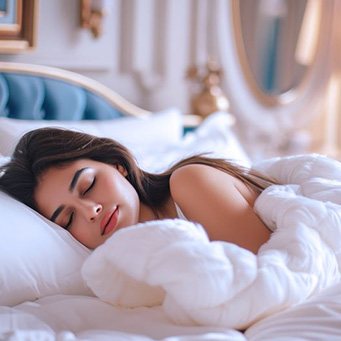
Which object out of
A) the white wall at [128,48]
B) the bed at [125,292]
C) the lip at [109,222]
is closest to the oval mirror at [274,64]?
the white wall at [128,48]

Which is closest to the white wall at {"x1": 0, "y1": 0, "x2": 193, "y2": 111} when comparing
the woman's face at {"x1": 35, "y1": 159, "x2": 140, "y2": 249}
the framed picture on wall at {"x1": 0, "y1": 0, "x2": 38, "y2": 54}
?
the framed picture on wall at {"x1": 0, "y1": 0, "x2": 38, "y2": 54}

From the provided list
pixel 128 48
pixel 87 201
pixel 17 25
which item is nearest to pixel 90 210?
pixel 87 201

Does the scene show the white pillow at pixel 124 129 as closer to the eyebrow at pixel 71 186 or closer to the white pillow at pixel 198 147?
the white pillow at pixel 198 147

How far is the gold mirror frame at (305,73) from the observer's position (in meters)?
3.04

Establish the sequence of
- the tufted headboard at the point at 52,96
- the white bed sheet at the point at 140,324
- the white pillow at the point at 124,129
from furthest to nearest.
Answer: the tufted headboard at the point at 52,96 → the white pillow at the point at 124,129 → the white bed sheet at the point at 140,324

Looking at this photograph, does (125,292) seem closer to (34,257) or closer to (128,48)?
(34,257)

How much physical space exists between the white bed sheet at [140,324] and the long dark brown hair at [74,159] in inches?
12.7

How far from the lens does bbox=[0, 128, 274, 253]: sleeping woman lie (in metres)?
1.46

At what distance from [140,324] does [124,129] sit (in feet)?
3.58

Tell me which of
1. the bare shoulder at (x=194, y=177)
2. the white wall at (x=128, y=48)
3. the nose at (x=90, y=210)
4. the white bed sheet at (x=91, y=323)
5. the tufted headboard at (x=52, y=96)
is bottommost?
the white bed sheet at (x=91, y=323)

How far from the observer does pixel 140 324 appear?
122 cm

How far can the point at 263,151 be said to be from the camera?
3.26 metres

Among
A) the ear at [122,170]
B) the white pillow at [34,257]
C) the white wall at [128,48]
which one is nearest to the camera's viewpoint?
the white pillow at [34,257]

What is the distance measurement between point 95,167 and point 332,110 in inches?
88.2
